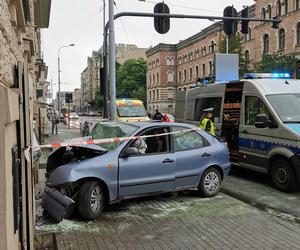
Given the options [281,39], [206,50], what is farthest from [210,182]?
[206,50]

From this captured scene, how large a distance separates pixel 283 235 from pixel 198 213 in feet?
5.03

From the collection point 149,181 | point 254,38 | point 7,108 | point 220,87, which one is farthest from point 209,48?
point 7,108

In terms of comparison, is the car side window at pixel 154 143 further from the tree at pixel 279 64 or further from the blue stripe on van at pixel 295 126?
the tree at pixel 279 64

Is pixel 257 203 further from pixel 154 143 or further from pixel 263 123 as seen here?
pixel 154 143

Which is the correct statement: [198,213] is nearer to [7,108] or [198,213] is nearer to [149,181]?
[149,181]

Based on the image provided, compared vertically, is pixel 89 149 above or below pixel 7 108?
below

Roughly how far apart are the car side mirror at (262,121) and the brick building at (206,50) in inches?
818

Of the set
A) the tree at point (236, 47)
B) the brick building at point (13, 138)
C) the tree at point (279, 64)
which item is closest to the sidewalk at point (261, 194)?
the brick building at point (13, 138)

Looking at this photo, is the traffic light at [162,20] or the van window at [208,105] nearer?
the van window at [208,105]

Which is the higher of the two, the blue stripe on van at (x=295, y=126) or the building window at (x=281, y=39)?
the building window at (x=281, y=39)

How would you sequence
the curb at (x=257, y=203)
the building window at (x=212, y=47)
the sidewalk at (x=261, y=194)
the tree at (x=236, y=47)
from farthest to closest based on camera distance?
the building window at (x=212, y=47) < the tree at (x=236, y=47) < the sidewalk at (x=261, y=194) < the curb at (x=257, y=203)

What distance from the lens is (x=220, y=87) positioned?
36.8 ft

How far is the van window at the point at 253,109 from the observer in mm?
9159

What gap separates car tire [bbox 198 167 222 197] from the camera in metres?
7.80
